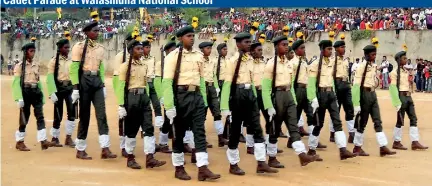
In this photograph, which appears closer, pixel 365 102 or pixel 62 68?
pixel 365 102

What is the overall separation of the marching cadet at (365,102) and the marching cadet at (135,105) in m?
4.10

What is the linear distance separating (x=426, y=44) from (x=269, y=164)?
2243 centimetres

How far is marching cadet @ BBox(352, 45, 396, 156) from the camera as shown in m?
12.9

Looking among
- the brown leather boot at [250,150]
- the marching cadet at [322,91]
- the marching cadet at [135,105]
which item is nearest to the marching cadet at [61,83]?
the marching cadet at [135,105]

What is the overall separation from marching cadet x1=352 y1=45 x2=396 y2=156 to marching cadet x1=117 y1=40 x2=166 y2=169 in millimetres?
4096

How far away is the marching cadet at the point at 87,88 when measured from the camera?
11.9 metres

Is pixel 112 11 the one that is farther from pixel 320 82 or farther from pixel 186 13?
pixel 320 82

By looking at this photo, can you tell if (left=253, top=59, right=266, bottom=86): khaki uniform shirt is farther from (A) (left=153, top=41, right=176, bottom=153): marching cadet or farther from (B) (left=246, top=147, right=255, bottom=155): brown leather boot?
(A) (left=153, top=41, right=176, bottom=153): marching cadet

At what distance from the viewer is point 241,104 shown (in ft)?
35.3

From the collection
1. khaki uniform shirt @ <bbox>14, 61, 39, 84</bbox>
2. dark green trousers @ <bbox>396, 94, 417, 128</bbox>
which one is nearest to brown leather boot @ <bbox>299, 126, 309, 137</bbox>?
dark green trousers @ <bbox>396, 94, 417, 128</bbox>

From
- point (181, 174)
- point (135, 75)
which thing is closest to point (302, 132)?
point (135, 75)

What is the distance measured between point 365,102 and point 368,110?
0.54 feet

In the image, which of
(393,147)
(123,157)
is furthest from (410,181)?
(123,157)

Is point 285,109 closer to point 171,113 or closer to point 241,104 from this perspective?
point 241,104
